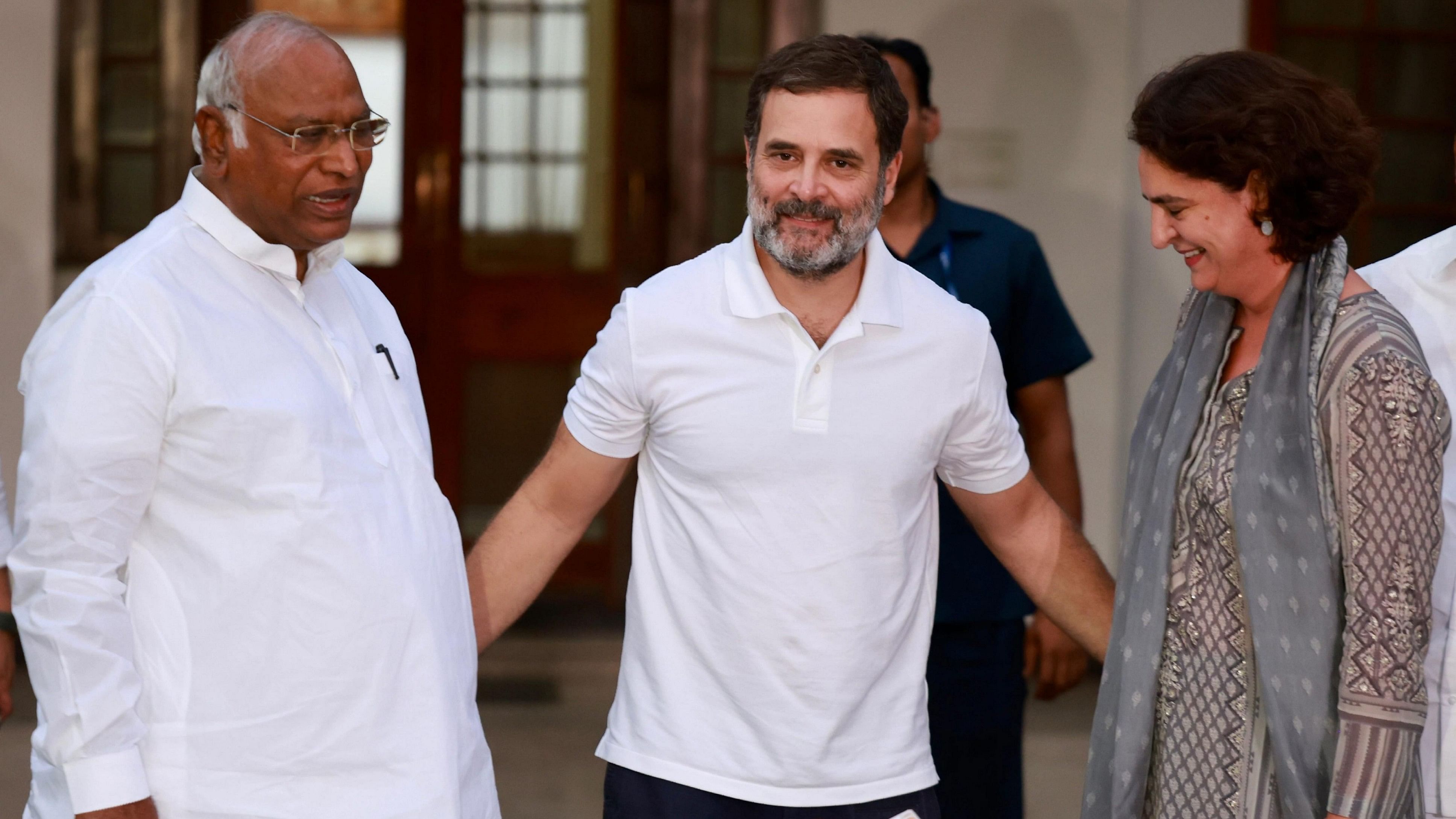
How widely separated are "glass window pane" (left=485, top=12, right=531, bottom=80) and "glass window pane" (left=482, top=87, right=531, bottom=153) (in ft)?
0.20

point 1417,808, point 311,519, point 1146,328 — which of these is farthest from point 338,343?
point 1146,328

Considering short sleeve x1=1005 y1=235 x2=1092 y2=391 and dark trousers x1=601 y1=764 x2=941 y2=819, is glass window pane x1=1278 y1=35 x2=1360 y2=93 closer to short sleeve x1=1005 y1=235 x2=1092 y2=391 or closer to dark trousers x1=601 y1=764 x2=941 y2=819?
short sleeve x1=1005 y1=235 x2=1092 y2=391

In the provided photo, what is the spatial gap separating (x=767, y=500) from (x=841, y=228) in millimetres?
379

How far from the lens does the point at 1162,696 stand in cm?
206

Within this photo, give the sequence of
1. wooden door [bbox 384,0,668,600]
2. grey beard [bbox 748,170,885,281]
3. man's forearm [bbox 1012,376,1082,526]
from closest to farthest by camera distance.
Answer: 1. grey beard [bbox 748,170,885,281]
2. man's forearm [bbox 1012,376,1082,526]
3. wooden door [bbox 384,0,668,600]

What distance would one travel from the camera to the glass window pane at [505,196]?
19.6ft

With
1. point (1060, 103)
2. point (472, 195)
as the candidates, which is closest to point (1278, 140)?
point (1060, 103)

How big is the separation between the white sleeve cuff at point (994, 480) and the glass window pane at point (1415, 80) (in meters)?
3.91

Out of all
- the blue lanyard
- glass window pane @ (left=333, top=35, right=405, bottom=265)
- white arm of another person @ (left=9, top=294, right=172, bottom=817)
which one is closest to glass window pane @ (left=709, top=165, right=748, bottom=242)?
glass window pane @ (left=333, top=35, right=405, bottom=265)

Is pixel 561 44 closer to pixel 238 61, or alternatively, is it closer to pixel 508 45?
pixel 508 45

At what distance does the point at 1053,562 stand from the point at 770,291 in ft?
2.13

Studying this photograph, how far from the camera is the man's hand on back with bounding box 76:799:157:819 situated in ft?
5.65

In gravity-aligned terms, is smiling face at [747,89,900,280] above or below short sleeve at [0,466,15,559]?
above

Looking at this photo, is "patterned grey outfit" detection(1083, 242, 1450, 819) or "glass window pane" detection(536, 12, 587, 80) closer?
"patterned grey outfit" detection(1083, 242, 1450, 819)
